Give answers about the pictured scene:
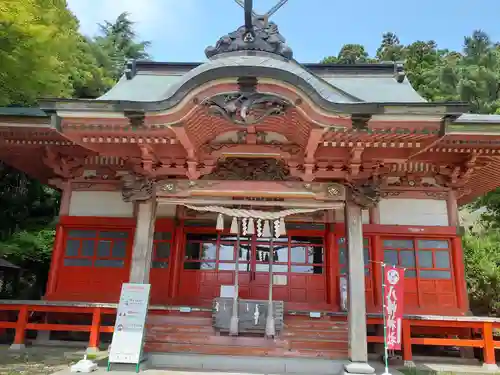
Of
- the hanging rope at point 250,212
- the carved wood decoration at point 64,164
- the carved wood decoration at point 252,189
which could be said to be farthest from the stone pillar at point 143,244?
the carved wood decoration at point 64,164

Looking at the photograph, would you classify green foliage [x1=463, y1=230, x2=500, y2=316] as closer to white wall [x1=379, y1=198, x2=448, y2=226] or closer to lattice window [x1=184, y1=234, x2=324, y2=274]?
white wall [x1=379, y1=198, x2=448, y2=226]

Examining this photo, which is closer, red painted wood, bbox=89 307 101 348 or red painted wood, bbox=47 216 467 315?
red painted wood, bbox=89 307 101 348

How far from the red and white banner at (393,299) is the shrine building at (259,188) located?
1.34ft

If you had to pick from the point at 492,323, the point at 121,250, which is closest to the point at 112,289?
the point at 121,250

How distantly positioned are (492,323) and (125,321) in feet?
21.7

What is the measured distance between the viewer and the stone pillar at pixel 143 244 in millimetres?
6488

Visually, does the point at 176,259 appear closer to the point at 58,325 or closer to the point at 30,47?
the point at 58,325

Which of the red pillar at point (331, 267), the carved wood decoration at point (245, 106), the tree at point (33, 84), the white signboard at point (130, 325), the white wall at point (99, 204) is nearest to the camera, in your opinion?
the carved wood decoration at point (245, 106)

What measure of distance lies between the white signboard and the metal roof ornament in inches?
165

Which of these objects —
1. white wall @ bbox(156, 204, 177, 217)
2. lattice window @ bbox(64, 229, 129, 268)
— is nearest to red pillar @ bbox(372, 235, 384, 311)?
white wall @ bbox(156, 204, 177, 217)

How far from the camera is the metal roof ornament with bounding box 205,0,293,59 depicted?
6.45m

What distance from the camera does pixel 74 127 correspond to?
5891 mm

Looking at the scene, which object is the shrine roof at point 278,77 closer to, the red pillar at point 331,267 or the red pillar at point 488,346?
the red pillar at point 331,267

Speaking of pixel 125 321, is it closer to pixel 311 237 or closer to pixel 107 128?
pixel 107 128
